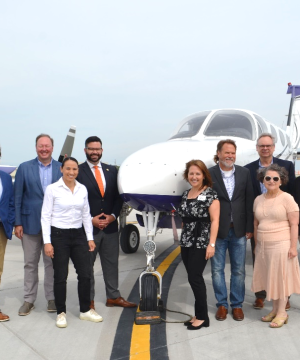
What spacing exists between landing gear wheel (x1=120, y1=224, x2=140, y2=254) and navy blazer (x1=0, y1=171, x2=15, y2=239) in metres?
4.28

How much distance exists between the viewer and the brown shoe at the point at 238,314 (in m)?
4.15

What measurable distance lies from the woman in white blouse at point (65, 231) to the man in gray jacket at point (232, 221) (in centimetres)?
143

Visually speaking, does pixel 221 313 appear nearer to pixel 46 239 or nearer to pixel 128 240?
pixel 46 239

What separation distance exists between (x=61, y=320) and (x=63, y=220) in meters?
1.08

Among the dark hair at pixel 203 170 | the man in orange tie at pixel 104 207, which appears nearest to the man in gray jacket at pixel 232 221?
the dark hair at pixel 203 170

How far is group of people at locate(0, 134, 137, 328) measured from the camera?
4051mm

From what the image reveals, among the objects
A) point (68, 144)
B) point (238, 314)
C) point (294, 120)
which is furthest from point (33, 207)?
point (294, 120)

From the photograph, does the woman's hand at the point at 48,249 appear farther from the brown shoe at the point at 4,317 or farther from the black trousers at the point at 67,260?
the brown shoe at the point at 4,317

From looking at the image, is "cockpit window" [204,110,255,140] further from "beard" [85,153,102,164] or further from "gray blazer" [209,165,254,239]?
"beard" [85,153,102,164]

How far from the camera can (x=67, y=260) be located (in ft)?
13.4

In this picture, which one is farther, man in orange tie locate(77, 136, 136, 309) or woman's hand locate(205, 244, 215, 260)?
man in orange tie locate(77, 136, 136, 309)

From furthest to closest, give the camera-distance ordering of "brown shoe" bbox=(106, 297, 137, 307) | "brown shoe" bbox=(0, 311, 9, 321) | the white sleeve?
"brown shoe" bbox=(106, 297, 137, 307)
"brown shoe" bbox=(0, 311, 9, 321)
the white sleeve

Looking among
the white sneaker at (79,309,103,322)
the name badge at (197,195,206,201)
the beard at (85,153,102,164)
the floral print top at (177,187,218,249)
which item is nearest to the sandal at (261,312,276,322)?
the floral print top at (177,187,218,249)

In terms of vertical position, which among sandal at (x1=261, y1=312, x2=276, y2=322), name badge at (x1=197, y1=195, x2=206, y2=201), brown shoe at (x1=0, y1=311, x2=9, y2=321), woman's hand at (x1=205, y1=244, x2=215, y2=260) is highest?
name badge at (x1=197, y1=195, x2=206, y2=201)
